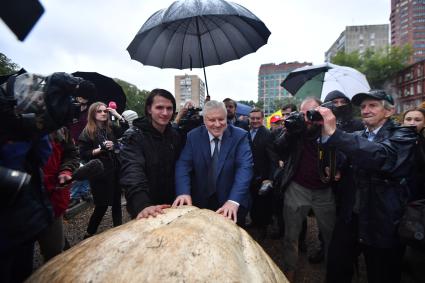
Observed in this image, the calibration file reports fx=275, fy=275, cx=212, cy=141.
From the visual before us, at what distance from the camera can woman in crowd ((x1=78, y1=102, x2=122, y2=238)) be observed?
12.8 ft

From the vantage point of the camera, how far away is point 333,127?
2125mm

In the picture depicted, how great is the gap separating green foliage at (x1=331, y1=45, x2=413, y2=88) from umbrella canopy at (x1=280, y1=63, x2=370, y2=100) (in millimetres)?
48816

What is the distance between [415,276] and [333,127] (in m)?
2.19

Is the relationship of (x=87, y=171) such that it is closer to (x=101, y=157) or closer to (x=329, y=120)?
(x=329, y=120)

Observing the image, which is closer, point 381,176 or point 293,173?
point 381,176

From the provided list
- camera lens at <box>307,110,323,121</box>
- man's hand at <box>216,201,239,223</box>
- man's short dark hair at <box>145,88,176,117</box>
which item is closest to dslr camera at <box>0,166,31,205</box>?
man's hand at <box>216,201,239,223</box>

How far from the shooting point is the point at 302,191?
3070mm

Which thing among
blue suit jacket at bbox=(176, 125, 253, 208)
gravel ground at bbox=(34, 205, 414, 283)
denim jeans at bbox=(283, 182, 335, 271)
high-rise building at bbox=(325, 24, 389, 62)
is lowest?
gravel ground at bbox=(34, 205, 414, 283)

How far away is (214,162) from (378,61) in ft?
185

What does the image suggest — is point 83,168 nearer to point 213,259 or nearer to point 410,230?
point 213,259

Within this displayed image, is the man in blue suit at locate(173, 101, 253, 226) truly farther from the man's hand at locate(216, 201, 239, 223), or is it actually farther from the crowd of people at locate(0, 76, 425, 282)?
the man's hand at locate(216, 201, 239, 223)

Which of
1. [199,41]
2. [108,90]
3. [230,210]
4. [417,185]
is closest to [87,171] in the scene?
[230,210]

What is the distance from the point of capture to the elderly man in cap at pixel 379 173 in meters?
2.06

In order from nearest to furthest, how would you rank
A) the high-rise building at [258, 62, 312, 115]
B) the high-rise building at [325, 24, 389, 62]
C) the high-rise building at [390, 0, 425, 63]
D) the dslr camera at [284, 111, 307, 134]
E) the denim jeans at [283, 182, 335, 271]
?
the dslr camera at [284, 111, 307, 134] → the denim jeans at [283, 182, 335, 271] → the high-rise building at [325, 24, 389, 62] → the high-rise building at [390, 0, 425, 63] → the high-rise building at [258, 62, 312, 115]
